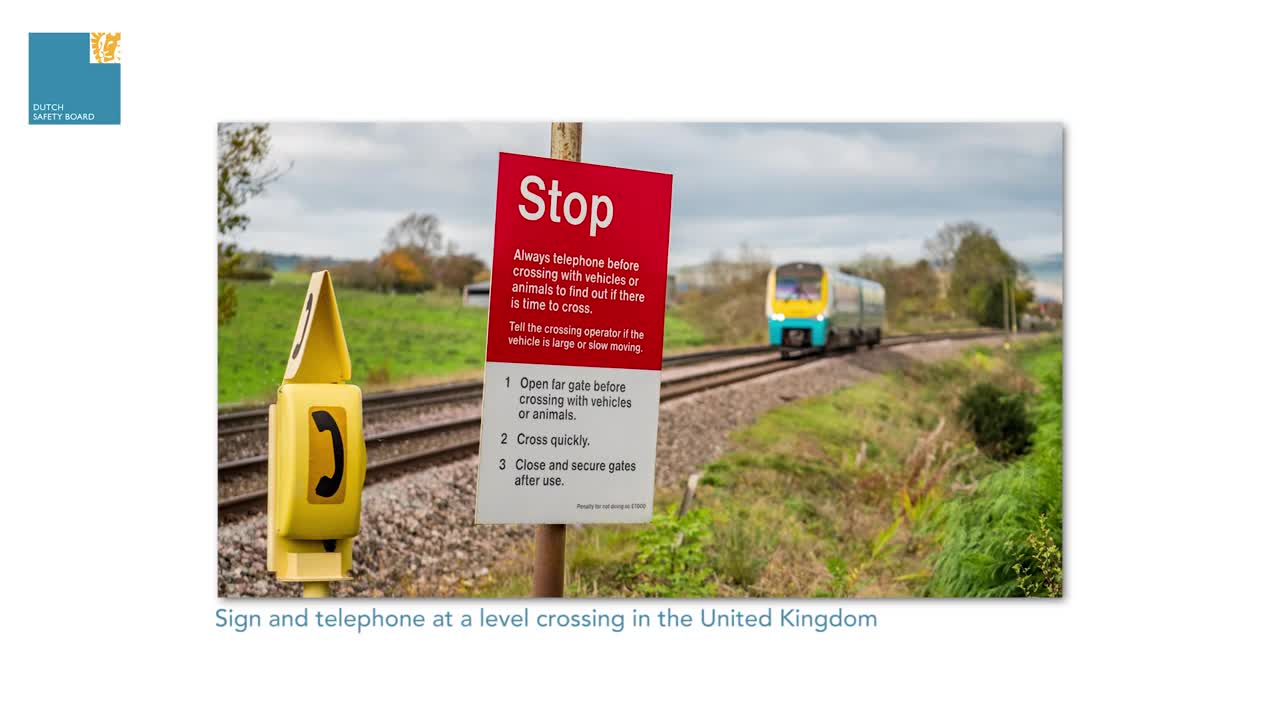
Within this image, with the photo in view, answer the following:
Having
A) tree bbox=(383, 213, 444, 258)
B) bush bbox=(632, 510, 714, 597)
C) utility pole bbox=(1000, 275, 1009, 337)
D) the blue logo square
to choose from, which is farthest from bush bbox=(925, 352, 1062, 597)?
the blue logo square

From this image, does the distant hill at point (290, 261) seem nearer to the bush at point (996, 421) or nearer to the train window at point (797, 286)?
the train window at point (797, 286)

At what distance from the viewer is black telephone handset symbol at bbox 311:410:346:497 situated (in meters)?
3.90

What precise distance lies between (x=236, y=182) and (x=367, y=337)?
1355 millimetres

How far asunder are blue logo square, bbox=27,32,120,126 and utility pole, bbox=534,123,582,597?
11.4 feet

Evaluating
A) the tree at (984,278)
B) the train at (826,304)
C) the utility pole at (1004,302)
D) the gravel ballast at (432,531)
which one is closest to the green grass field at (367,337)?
the gravel ballast at (432,531)

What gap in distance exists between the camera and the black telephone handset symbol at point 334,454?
3.90 m

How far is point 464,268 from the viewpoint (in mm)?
7254

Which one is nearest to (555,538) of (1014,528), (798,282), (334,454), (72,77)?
(334,454)

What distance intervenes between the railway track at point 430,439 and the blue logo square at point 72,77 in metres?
2.25

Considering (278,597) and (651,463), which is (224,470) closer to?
(278,597)

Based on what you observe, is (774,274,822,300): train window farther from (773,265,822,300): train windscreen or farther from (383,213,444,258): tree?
(383,213,444,258): tree

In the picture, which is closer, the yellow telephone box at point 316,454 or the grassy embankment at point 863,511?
the yellow telephone box at point 316,454

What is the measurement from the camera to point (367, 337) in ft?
24.0

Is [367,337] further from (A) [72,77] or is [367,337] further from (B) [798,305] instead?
(B) [798,305]
